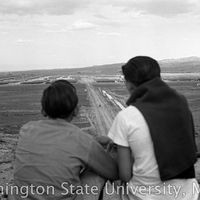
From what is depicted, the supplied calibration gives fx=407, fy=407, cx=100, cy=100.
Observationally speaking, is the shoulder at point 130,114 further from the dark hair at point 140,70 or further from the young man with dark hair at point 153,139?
the dark hair at point 140,70

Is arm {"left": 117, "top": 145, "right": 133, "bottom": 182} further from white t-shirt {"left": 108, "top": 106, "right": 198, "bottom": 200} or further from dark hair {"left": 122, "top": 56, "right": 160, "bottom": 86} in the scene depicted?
dark hair {"left": 122, "top": 56, "right": 160, "bottom": 86}

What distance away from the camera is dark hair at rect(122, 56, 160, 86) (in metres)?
2.41

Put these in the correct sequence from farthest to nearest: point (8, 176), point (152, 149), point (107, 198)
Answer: point (8, 176)
point (107, 198)
point (152, 149)

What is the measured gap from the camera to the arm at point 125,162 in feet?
7.66

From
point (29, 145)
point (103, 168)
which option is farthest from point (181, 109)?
point (29, 145)

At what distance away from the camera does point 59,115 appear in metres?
2.46

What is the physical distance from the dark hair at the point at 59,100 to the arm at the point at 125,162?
0.39 metres

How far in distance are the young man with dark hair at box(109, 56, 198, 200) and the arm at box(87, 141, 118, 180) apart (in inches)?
2.5

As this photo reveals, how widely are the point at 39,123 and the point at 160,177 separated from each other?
2.58ft

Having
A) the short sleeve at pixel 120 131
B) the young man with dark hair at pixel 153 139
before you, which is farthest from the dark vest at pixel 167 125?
the short sleeve at pixel 120 131

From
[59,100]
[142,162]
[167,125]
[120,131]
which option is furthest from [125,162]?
[59,100]

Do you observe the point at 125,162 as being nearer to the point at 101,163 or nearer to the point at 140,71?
the point at 101,163

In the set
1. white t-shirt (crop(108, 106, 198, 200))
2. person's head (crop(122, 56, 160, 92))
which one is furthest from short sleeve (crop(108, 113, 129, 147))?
person's head (crop(122, 56, 160, 92))

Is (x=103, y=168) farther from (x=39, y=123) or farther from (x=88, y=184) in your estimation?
(x=39, y=123)
